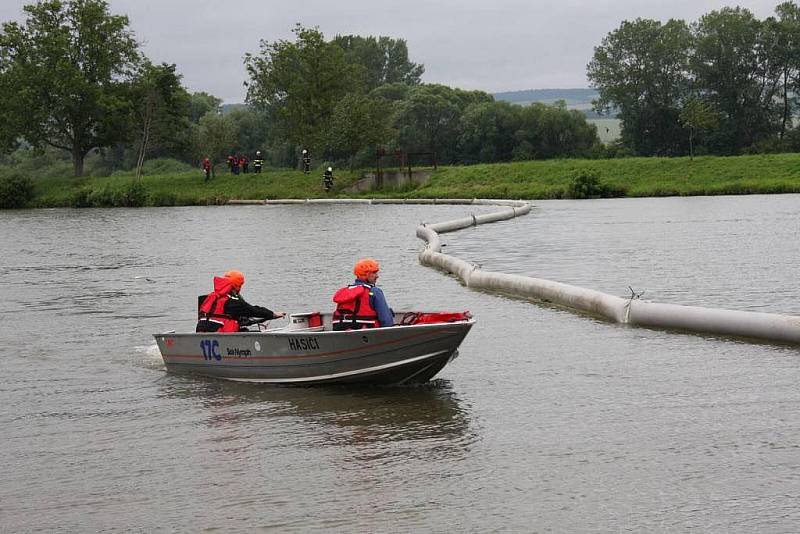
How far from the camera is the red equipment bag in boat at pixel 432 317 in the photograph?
1409 centimetres

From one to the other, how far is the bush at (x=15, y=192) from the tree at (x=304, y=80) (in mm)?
17862

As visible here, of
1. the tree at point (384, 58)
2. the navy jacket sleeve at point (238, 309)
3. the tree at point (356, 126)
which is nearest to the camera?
the navy jacket sleeve at point (238, 309)

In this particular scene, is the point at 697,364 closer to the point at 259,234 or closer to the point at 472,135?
the point at 259,234

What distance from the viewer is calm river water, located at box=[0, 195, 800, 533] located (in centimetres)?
960

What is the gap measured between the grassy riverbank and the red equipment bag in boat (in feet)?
169

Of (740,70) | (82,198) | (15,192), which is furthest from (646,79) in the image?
(15,192)

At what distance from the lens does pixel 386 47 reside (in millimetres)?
168500

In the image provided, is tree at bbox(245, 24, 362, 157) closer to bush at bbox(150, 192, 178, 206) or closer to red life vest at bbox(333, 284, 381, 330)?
bush at bbox(150, 192, 178, 206)

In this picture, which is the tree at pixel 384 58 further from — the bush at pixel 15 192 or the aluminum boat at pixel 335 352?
the aluminum boat at pixel 335 352

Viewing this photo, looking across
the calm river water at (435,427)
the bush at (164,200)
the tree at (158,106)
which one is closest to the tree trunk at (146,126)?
the tree at (158,106)

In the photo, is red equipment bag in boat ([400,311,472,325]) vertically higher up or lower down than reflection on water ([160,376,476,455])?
higher up

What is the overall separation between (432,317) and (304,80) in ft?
→ 242

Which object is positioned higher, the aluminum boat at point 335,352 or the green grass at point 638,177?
the green grass at point 638,177

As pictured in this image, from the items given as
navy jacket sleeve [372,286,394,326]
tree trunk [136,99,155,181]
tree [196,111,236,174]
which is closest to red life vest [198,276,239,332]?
navy jacket sleeve [372,286,394,326]
